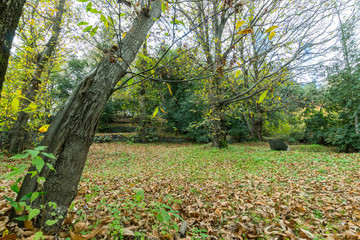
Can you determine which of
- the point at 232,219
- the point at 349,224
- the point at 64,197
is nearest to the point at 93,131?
the point at 64,197

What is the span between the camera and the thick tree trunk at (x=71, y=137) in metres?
1.43

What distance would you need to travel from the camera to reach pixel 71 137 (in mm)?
1501

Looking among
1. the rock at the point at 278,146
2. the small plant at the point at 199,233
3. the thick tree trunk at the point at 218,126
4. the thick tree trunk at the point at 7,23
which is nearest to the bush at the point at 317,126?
the rock at the point at 278,146

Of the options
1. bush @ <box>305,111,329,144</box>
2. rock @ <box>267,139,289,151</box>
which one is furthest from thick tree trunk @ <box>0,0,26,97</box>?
bush @ <box>305,111,329,144</box>

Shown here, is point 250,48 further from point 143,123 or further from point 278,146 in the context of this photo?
point 143,123

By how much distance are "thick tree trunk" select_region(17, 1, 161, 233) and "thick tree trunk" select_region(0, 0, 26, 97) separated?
557 mm

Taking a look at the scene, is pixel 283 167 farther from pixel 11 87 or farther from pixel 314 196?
pixel 11 87

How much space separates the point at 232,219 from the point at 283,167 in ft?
11.3

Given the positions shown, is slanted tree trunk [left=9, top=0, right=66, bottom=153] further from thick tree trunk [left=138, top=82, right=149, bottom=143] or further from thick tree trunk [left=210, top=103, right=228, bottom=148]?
thick tree trunk [left=210, top=103, right=228, bottom=148]

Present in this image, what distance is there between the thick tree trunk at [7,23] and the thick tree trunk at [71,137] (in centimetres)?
56

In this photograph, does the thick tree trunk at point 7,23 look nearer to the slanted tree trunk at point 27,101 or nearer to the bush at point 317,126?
the slanted tree trunk at point 27,101

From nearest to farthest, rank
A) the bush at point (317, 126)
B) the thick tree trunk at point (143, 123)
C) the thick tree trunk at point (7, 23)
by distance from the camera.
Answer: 1. the thick tree trunk at point (7, 23)
2. the bush at point (317, 126)
3. the thick tree trunk at point (143, 123)

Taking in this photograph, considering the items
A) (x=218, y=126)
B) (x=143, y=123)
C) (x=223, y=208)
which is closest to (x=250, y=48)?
(x=218, y=126)

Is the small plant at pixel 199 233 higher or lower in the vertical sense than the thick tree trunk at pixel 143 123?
lower
